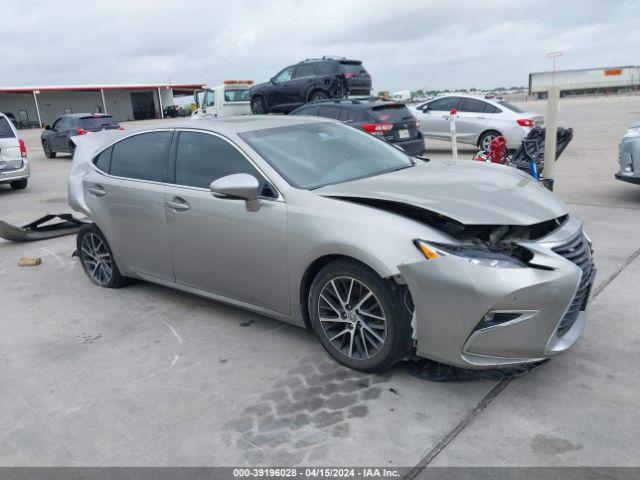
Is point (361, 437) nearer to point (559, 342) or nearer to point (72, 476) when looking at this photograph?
point (559, 342)

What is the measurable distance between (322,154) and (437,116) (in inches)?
453

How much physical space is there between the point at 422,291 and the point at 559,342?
83 centimetres

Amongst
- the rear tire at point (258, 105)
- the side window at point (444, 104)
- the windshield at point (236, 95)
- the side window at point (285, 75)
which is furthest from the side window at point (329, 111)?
the windshield at point (236, 95)

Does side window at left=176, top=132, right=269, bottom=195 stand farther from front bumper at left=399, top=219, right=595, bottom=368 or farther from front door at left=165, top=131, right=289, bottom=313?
front bumper at left=399, top=219, right=595, bottom=368

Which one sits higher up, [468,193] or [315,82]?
[315,82]

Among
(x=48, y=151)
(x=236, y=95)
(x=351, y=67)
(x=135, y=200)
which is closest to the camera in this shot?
(x=135, y=200)

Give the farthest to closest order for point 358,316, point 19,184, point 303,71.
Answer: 1. point 303,71
2. point 19,184
3. point 358,316

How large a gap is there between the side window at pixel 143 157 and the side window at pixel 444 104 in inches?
442

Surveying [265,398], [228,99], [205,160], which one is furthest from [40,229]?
[228,99]

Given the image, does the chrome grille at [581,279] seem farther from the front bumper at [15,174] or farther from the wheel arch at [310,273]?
the front bumper at [15,174]

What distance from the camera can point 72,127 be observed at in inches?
735

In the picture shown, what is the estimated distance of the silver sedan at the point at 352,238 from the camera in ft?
9.60

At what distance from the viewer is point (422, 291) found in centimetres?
298

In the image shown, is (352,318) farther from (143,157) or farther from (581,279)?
(143,157)
